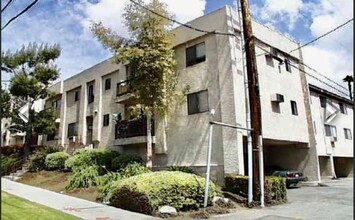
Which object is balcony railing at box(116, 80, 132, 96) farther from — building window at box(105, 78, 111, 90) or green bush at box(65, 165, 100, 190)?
green bush at box(65, 165, 100, 190)

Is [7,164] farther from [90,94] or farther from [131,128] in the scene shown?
[131,128]

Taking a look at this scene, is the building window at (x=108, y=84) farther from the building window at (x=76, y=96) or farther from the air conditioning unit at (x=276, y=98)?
the air conditioning unit at (x=276, y=98)

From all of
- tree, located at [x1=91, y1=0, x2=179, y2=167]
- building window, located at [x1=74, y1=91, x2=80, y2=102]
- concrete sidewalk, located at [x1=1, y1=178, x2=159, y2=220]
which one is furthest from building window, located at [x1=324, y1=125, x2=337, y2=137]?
building window, located at [x1=74, y1=91, x2=80, y2=102]

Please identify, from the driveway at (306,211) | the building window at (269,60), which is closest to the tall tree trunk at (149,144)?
the driveway at (306,211)

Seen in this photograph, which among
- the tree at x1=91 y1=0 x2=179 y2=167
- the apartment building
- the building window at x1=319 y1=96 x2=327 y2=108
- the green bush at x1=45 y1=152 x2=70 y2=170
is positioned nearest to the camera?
the apartment building

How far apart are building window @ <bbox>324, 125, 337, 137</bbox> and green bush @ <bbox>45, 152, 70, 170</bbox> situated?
19815 mm

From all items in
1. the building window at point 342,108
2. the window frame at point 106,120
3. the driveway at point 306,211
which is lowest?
the driveway at point 306,211

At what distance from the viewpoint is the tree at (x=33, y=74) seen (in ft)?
80.5

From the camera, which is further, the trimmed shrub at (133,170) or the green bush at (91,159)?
the green bush at (91,159)

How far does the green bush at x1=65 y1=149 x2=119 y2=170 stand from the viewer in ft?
62.7

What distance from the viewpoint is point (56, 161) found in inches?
840

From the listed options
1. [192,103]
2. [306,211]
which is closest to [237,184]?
[306,211]

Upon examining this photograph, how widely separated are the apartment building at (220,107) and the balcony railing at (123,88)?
1cm

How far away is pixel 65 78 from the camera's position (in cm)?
2925
